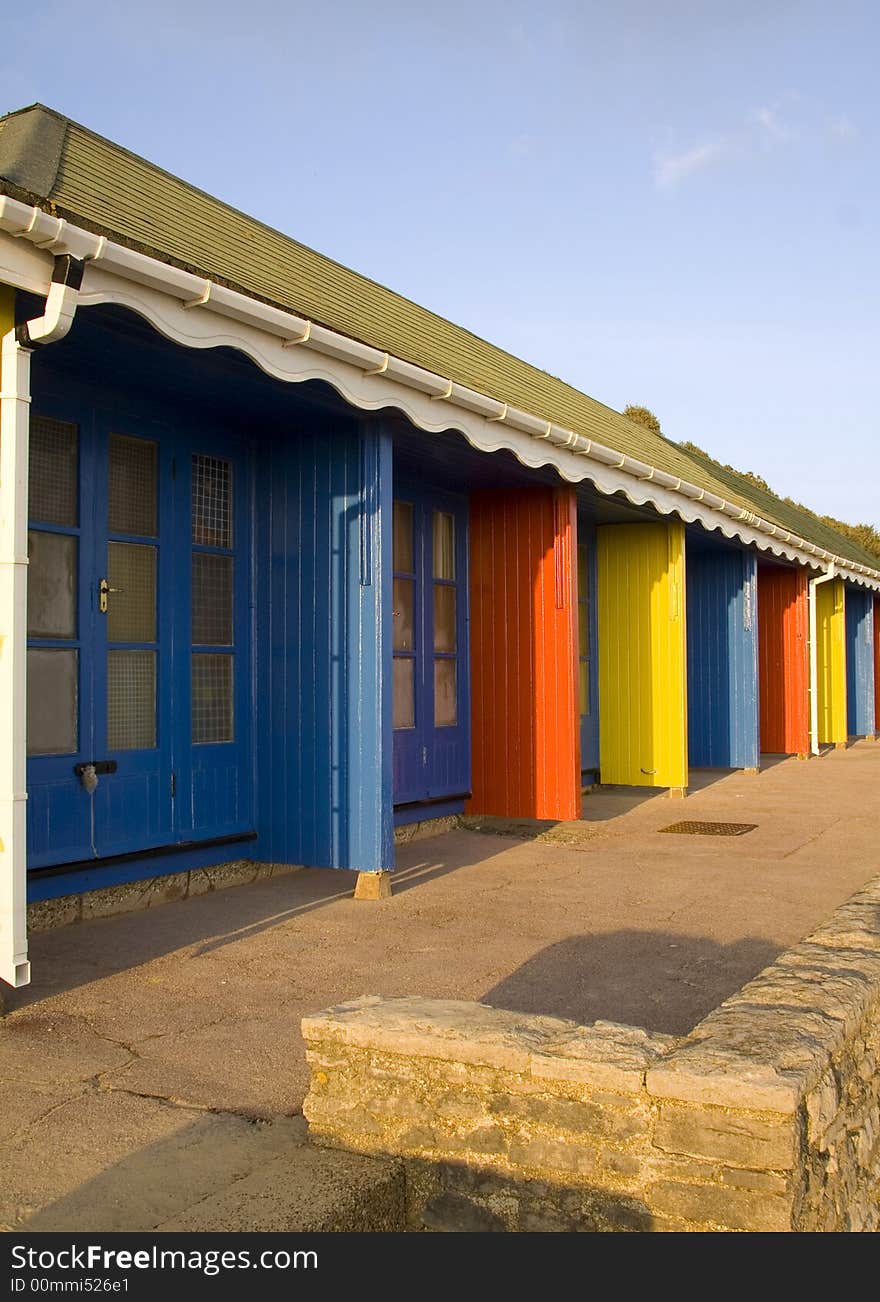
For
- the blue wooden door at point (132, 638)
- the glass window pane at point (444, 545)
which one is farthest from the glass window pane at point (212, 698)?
the glass window pane at point (444, 545)

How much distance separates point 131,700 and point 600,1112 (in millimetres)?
4011

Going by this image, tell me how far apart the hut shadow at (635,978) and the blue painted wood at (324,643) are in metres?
1.64

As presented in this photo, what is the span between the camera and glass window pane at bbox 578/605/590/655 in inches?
444

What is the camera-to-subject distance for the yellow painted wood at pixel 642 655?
11.2 meters

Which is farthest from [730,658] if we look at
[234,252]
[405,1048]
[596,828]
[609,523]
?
[405,1048]

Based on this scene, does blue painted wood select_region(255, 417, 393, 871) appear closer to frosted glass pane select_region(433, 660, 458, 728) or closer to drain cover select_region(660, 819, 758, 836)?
frosted glass pane select_region(433, 660, 458, 728)

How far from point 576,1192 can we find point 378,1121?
53cm

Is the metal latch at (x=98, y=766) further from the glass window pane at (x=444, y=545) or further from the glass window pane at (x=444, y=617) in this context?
the glass window pane at (x=444, y=545)

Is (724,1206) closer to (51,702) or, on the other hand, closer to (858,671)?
(51,702)

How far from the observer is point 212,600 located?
671 cm

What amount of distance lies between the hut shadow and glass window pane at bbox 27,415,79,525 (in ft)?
10.3

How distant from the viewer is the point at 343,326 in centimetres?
623
